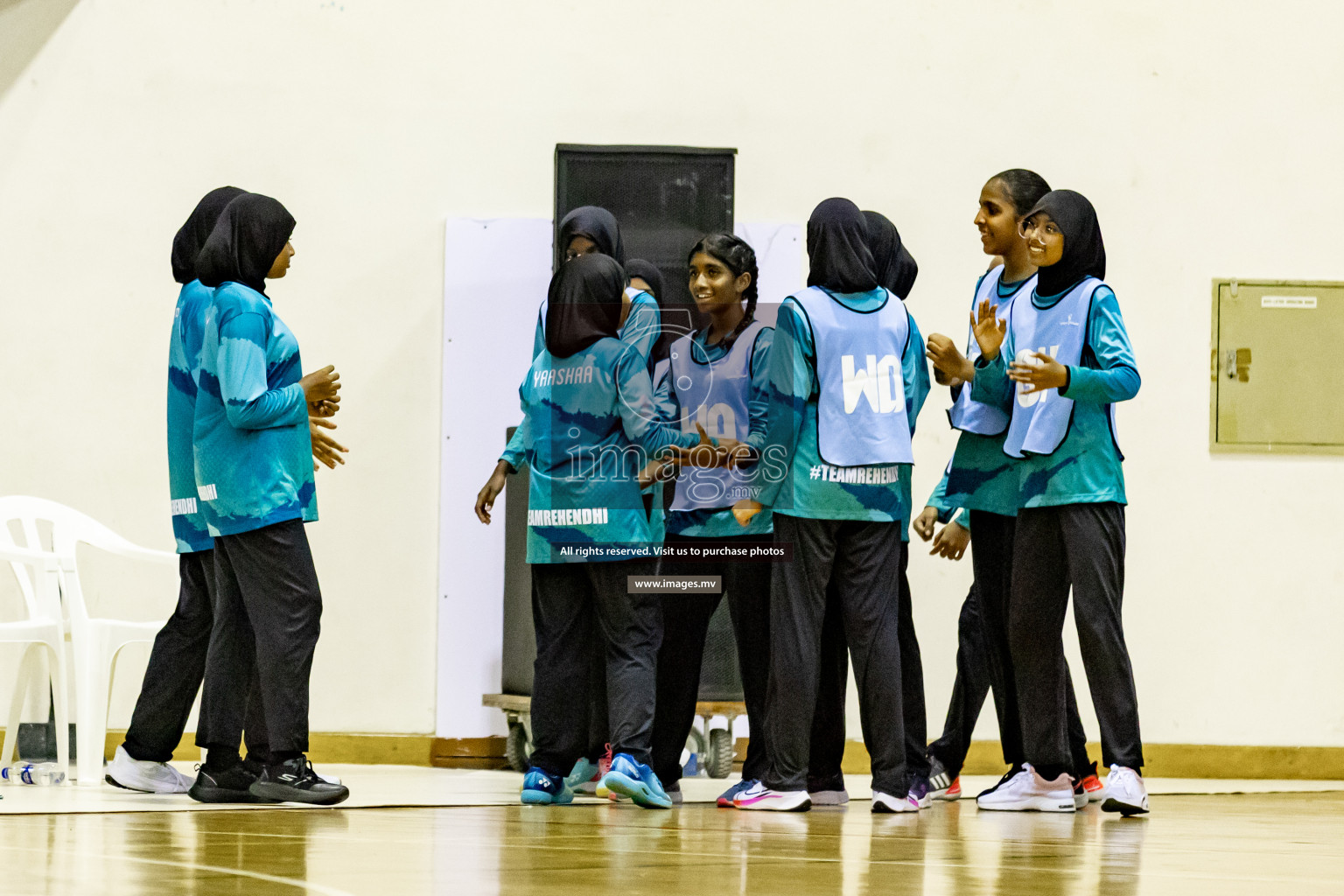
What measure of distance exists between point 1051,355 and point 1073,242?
0.27 metres

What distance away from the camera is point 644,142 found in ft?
16.9

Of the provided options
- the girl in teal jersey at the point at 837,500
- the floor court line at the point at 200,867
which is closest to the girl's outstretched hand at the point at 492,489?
the girl in teal jersey at the point at 837,500

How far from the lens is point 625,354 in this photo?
143 inches

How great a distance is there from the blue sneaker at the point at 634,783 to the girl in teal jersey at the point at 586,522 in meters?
0.06

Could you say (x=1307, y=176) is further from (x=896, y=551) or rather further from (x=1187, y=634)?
(x=896, y=551)

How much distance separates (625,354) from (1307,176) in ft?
9.51

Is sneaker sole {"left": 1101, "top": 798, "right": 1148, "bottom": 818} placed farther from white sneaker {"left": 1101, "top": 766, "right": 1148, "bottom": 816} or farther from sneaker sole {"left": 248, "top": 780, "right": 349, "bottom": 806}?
sneaker sole {"left": 248, "top": 780, "right": 349, "bottom": 806}

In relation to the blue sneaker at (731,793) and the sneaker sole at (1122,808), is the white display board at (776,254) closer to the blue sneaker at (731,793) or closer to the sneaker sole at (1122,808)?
the blue sneaker at (731,793)

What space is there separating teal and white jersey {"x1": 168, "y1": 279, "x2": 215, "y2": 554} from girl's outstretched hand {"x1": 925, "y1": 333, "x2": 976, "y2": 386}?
5.66 ft

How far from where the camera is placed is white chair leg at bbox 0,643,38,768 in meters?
4.21

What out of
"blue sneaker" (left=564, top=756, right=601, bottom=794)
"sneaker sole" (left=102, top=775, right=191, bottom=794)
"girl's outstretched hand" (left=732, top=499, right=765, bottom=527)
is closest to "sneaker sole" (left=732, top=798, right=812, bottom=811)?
"blue sneaker" (left=564, top=756, right=601, bottom=794)

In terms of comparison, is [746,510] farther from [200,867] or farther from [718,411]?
[200,867]

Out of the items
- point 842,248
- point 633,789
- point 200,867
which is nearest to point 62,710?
point 633,789

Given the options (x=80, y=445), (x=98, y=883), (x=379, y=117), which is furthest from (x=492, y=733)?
(x=98, y=883)
